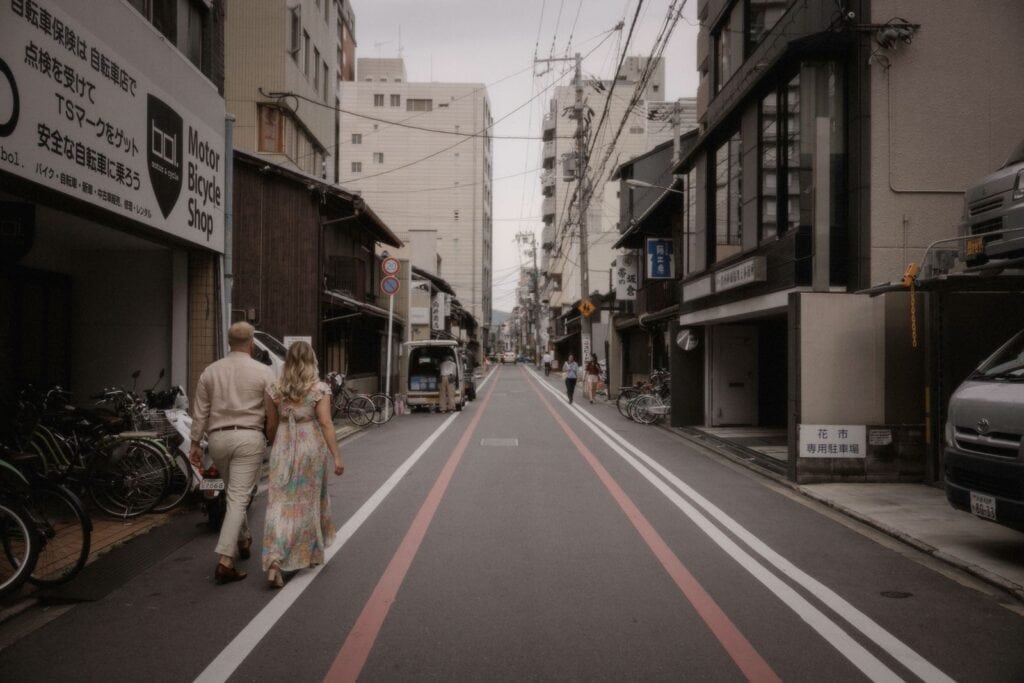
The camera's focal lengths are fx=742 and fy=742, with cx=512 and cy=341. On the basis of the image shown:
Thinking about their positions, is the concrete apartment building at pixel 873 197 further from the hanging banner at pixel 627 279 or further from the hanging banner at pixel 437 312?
the hanging banner at pixel 437 312

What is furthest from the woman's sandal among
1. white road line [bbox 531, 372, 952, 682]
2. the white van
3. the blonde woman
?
the white van

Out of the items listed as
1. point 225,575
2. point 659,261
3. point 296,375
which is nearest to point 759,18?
point 659,261

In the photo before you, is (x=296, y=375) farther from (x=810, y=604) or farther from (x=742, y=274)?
Result: (x=742, y=274)

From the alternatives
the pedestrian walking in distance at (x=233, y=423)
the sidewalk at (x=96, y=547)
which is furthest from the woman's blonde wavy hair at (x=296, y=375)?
the sidewalk at (x=96, y=547)

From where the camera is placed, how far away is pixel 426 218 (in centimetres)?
8269

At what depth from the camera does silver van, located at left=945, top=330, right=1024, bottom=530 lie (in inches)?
229

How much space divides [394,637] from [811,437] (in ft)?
24.8

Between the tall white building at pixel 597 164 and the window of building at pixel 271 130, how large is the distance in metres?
24.7

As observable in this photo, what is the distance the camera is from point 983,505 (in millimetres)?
6121

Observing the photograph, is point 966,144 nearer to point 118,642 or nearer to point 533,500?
point 533,500

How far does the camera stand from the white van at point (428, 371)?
22828mm

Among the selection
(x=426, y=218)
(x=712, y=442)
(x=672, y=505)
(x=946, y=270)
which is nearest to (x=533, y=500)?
(x=672, y=505)

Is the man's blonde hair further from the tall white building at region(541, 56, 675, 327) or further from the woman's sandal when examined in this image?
the tall white building at region(541, 56, 675, 327)

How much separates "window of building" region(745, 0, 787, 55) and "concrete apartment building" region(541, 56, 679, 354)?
2687 cm
